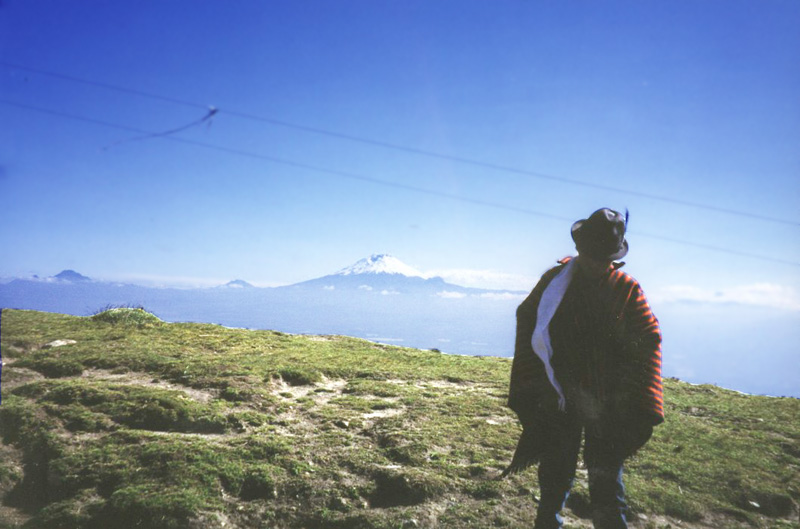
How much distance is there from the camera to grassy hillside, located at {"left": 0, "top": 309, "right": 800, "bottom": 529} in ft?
14.2

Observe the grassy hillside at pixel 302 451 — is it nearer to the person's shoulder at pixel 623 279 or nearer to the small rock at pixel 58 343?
the small rock at pixel 58 343

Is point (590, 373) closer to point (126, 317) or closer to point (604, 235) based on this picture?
point (604, 235)

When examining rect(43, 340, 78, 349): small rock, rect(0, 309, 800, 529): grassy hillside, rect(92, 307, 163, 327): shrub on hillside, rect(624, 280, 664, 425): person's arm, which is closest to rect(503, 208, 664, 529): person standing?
rect(624, 280, 664, 425): person's arm

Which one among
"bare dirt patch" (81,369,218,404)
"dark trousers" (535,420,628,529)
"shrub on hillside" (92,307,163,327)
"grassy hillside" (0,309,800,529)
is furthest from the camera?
"shrub on hillside" (92,307,163,327)

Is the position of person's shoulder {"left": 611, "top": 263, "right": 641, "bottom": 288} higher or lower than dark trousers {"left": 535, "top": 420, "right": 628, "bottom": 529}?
higher

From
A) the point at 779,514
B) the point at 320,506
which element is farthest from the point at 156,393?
the point at 779,514

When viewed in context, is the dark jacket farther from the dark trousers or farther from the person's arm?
the dark trousers

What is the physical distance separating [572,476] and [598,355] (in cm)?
115

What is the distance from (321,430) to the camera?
253 inches

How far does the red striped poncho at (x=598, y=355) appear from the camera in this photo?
3.59m

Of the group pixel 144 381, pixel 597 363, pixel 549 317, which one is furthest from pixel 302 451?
pixel 144 381

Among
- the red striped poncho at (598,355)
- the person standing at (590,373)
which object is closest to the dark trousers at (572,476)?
the person standing at (590,373)

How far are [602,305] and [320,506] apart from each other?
372 centimetres

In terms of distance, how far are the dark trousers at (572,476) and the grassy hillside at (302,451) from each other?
907mm
